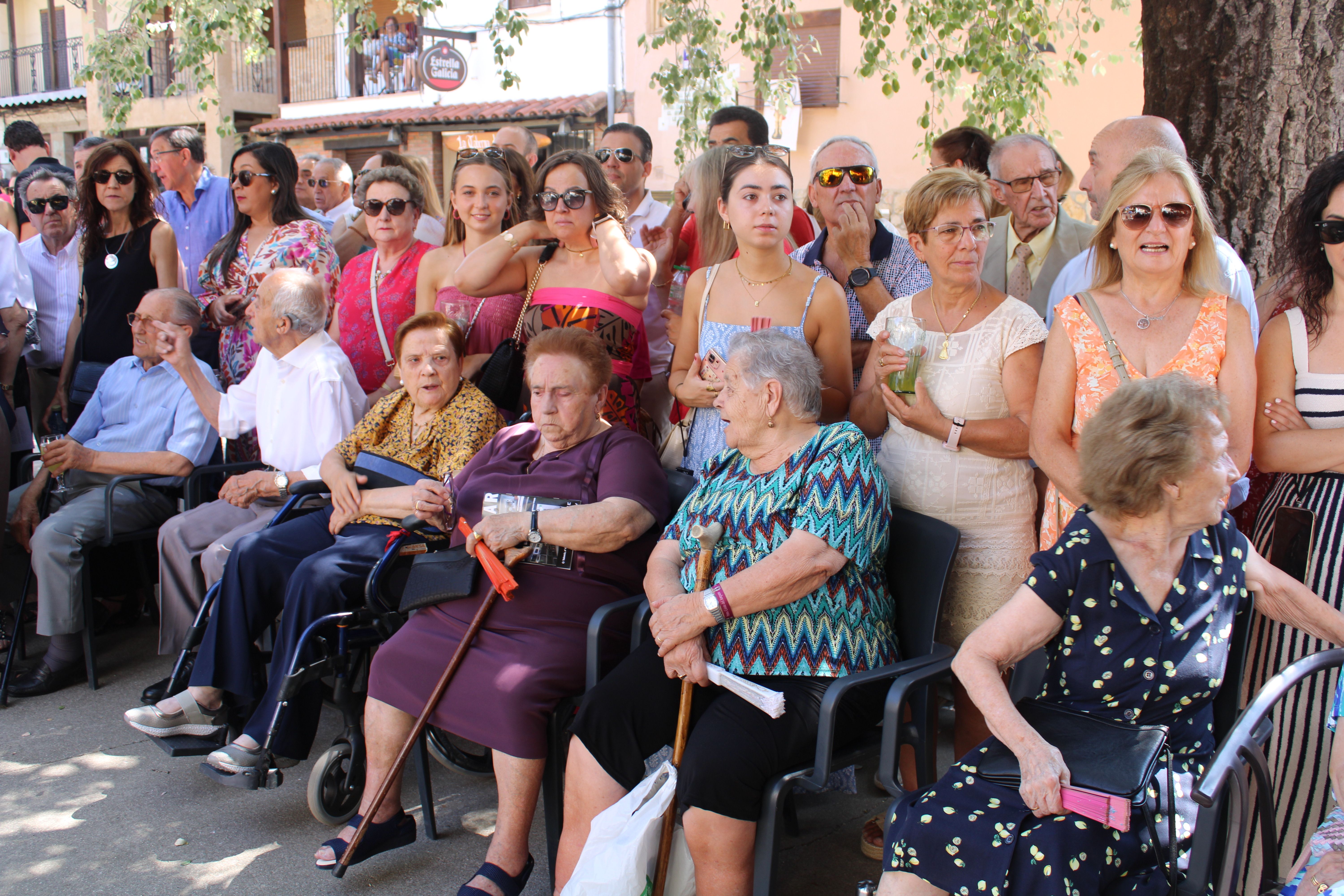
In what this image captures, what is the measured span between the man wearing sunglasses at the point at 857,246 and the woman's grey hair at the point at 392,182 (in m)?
1.81

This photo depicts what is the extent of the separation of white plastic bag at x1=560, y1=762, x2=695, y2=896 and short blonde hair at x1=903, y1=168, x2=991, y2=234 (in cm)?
156

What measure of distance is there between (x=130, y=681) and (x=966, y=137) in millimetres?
4304

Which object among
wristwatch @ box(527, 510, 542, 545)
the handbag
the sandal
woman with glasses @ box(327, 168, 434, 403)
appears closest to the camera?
the sandal

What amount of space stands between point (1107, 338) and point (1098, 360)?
0.18ft

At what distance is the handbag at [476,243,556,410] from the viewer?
3.66m

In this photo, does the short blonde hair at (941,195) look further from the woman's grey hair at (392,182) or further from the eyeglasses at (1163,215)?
the woman's grey hair at (392,182)

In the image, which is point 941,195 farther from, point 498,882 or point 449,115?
point 449,115

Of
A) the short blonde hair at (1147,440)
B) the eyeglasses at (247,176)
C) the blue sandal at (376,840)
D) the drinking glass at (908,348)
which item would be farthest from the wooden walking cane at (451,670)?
the eyeglasses at (247,176)

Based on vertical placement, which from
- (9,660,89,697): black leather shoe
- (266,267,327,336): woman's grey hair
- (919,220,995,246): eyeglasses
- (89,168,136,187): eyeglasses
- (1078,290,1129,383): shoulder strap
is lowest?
(9,660,89,697): black leather shoe

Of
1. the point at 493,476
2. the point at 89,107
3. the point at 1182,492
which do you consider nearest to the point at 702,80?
→ the point at 493,476

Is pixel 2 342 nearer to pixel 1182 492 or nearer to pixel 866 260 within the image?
pixel 866 260

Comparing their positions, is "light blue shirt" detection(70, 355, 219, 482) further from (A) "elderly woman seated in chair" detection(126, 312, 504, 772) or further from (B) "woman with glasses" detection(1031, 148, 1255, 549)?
(B) "woman with glasses" detection(1031, 148, 1255, 549)

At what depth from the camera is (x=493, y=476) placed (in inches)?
126

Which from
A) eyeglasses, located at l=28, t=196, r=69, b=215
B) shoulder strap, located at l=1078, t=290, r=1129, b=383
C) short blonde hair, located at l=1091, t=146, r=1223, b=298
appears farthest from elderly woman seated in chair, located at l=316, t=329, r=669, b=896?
eyeglasses, located at l=28, t=196, r=69, b=215
